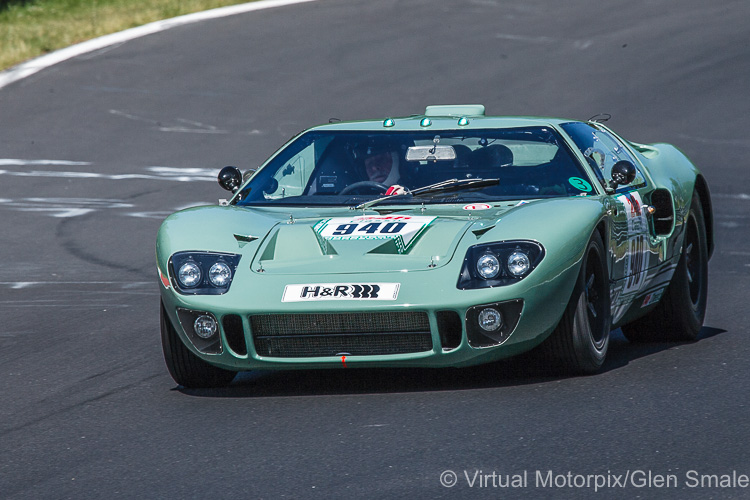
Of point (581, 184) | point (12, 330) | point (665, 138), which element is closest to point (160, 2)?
point (665, 138)

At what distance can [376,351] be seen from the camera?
19.1 feet

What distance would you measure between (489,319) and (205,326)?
1229 millimetres

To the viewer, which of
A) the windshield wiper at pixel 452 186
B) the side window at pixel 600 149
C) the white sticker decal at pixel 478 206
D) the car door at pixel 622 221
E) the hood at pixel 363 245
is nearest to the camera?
the hood at pixel 363 245

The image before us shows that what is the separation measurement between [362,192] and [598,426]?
2136mm

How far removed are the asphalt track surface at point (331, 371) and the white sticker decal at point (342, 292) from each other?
0.45 m

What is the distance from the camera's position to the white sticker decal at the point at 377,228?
236 inches

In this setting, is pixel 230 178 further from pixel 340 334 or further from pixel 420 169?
pixel 340 334

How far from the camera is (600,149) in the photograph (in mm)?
7363

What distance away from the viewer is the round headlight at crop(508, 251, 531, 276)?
229 inches

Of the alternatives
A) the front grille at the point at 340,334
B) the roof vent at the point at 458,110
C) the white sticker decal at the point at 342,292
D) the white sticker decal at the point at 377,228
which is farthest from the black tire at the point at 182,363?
the roof vent at the point at 458,110

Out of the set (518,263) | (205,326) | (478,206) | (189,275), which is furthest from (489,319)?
(189,275)

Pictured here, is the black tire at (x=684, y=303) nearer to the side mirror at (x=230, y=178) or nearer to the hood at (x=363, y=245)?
the hood at (x=363, y=245)

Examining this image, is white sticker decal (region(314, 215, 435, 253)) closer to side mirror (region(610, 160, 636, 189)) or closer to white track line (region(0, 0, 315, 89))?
side mirror (region(610, 160, 636, 189))

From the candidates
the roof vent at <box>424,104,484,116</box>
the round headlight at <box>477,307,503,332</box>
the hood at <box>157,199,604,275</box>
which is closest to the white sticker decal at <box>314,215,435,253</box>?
the hood at <box>157,199,604,275</box>
